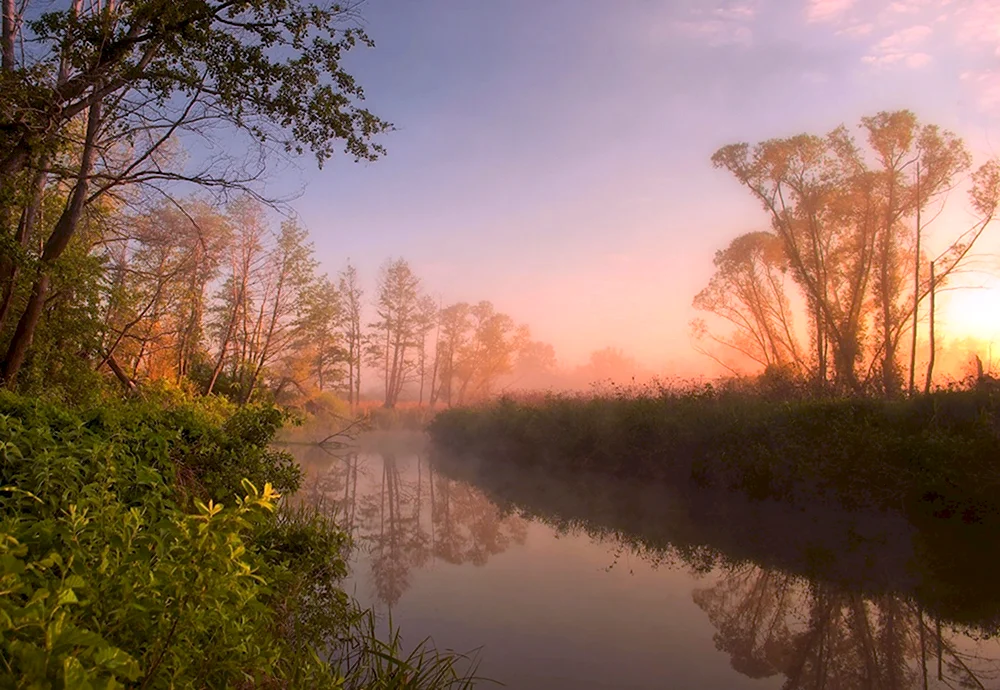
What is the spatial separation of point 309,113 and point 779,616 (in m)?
9.76

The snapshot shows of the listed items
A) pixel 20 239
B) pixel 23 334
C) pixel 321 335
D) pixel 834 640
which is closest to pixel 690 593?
pixel 834 640

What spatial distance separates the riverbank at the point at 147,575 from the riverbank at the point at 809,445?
390 inches

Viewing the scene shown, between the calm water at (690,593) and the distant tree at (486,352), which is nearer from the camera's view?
the calm water at (690,593)

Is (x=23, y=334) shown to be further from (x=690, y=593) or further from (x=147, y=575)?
(x=690, y=593)

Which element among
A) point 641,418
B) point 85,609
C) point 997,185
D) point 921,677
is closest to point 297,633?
point 85,609

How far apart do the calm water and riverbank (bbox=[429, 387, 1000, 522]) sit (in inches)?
25.8

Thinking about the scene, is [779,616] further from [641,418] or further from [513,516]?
[641,418]

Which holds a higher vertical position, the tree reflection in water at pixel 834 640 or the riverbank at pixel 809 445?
the riverbank at pixel 809 445

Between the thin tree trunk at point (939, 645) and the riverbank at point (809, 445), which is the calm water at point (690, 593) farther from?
the riverbank at point (809, 445)

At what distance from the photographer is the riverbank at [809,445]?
10.6m

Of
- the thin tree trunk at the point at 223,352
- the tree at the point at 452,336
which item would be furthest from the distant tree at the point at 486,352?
the thin tree trunk at the point at 223,352

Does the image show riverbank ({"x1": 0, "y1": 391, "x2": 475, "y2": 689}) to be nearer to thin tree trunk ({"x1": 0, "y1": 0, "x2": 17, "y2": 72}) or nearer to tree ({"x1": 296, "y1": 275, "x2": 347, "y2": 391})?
thin tree trunk ({"x1": 0, "y1": 0, "x2": 17, "y2": 72})

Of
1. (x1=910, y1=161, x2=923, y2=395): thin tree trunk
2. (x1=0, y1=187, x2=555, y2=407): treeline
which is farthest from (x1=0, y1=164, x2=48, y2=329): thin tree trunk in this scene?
(x1=910, y1=161, x2=923, y2=395): thin tree trunk

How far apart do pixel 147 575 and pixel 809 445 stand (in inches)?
538
